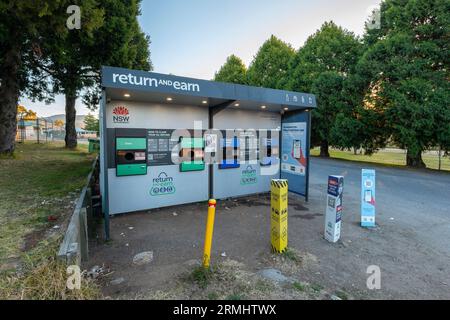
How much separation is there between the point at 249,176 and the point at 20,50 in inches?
484

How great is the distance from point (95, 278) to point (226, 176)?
4.49m

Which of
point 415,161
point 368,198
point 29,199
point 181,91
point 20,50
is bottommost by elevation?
point 29,199

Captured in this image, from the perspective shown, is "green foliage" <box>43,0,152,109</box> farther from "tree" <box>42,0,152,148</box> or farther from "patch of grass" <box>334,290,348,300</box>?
"patch of grass" <box>334,290,348,300</box>

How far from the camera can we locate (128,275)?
3199mm

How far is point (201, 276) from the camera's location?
3.07m

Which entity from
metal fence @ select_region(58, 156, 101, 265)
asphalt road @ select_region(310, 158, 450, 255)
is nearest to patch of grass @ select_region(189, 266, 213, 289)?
metal fence @ select_region(58, 156, 101, 265)

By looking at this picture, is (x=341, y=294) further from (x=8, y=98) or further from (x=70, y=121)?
(x=70, y=121)

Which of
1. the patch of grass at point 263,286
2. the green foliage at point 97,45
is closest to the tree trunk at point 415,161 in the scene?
the patch of grass at point 263,286

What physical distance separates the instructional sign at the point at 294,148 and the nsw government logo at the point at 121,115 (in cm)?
467

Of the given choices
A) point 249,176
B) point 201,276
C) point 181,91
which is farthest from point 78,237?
point 249,176

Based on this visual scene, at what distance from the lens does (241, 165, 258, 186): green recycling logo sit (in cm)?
751

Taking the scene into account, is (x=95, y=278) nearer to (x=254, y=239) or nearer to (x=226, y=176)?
(x=254, y=239)

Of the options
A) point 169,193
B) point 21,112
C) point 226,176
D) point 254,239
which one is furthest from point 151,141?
point 21,112

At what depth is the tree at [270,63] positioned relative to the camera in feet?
91.2
